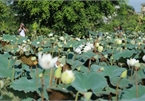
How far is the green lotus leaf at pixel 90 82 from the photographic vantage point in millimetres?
1103

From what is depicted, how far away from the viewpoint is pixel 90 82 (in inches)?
44.9

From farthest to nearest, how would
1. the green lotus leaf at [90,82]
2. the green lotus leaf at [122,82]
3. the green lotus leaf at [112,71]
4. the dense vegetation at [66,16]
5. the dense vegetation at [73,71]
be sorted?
1. the dense vegetation at [66,16]
2. the green lotus leaf at [112,71]
3. the green lotus leaf at [122,82]
4. the green lotus leaf at [90,82]
5. the dense vegetation at [73,71]

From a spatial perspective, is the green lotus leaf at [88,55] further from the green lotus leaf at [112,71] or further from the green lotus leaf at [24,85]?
the green lotus leaf at [24,85]

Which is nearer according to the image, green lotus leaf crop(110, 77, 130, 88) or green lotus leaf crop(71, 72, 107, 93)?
green lotus leaf crop(71, 72, 107, 93)

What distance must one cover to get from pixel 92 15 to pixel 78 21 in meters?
0.60


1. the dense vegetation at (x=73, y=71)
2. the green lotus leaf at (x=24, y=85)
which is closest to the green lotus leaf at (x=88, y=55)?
the dense vegetation at (x=73, y=71)

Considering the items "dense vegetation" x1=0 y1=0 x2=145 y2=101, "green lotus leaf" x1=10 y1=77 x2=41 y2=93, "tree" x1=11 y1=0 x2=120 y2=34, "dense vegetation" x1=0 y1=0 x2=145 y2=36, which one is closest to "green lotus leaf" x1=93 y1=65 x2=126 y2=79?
"dense vegetation" x1=0 y1=0 x2=145 y2=101

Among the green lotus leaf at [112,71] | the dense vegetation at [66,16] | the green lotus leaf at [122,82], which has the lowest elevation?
the green lotus leaf at [122,82]

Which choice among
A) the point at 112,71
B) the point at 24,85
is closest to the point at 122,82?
the point at 112,71

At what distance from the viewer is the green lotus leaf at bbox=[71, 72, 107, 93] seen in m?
1.10

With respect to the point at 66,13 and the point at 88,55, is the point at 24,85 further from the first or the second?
the point at 66,13

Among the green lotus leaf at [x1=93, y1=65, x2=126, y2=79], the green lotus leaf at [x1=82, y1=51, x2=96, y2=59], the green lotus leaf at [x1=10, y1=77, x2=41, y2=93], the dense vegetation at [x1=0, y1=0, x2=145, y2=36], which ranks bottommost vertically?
the green lotus leaf at [x1=10, y1=77, x2=41, y2=93]

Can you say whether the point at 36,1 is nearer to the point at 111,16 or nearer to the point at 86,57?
the point at 111,16

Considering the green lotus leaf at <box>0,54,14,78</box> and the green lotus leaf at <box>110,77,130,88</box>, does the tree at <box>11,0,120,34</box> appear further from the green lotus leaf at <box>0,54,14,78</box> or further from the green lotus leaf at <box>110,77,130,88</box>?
the green lotus leaf at <box>110,77,130,88</box>
